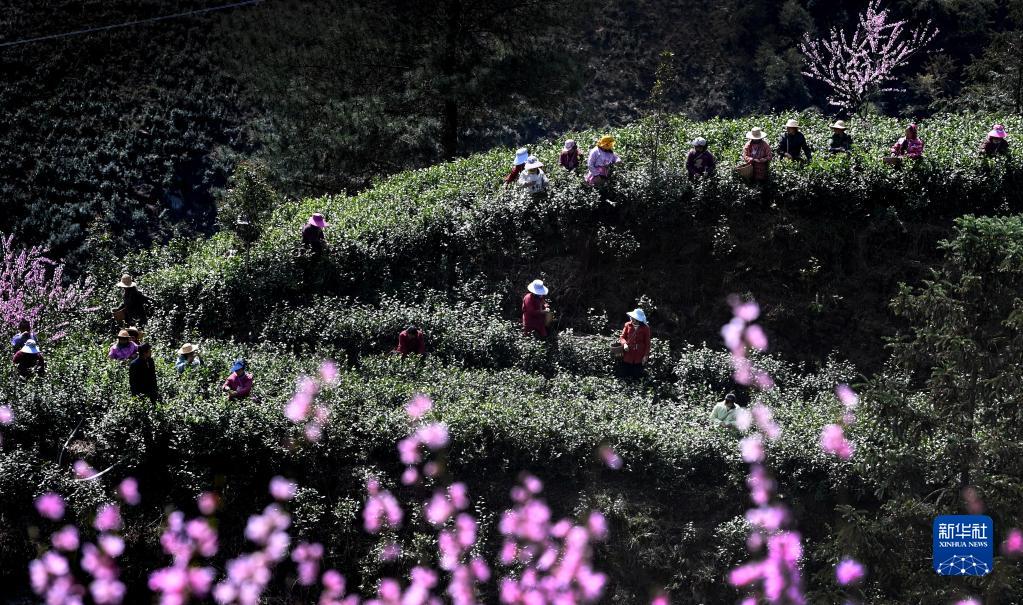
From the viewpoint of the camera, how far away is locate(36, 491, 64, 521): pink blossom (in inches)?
508

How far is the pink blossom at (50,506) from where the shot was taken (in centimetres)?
1291

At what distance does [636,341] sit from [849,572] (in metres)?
4.83

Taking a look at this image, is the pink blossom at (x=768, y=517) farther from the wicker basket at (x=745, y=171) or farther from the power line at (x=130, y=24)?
the power line at (x=130, y=24)

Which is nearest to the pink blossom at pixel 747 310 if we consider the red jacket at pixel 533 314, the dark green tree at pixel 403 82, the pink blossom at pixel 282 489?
the red jacket at pixel 533 314

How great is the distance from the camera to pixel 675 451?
518 inches

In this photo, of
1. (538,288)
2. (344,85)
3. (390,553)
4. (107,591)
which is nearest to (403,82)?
(344,85)

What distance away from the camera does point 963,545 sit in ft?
35.6

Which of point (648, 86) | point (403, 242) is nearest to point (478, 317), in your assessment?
point (403, 242)

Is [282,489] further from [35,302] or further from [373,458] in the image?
[35,302]

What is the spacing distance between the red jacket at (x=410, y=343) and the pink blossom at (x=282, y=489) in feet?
9.36

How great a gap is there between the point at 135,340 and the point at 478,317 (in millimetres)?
4907

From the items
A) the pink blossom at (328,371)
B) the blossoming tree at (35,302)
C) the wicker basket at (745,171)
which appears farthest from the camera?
the wicker basket at (745,171)

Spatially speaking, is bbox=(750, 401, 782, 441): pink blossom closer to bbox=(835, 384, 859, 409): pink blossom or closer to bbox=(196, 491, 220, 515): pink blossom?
bbox=(835, 384, 859, 409): pink blossom

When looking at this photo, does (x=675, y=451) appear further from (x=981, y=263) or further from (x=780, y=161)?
(x=780, y=161)
